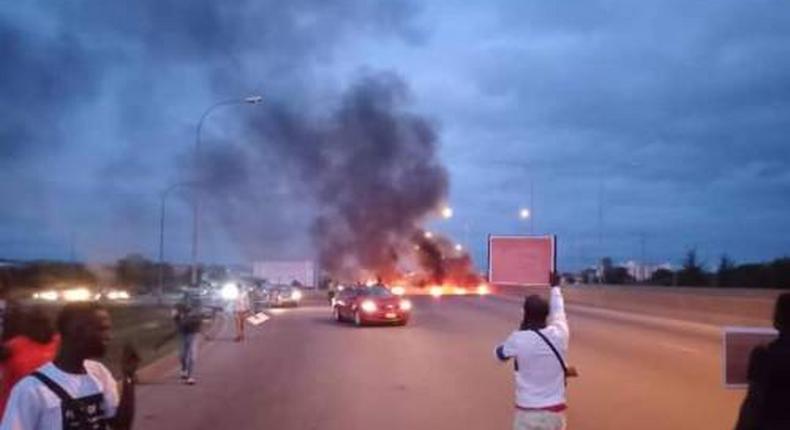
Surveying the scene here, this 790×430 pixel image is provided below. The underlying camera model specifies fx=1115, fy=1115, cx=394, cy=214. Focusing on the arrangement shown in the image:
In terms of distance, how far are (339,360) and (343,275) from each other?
2277 inches

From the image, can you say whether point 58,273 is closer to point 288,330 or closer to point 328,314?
point 328,314

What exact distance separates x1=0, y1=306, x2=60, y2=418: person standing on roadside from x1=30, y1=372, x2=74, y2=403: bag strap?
1.52 m

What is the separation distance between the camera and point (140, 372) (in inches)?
792

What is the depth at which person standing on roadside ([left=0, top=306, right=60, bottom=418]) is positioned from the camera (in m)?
6.20

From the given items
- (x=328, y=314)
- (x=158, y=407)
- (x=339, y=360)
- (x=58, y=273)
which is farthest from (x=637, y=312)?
(x=58, y=273)

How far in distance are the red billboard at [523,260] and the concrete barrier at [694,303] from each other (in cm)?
1799

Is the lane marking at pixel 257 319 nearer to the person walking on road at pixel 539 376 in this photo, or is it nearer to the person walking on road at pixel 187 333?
the person walking on road at pixel 187 333

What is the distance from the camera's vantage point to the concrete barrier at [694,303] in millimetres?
33797

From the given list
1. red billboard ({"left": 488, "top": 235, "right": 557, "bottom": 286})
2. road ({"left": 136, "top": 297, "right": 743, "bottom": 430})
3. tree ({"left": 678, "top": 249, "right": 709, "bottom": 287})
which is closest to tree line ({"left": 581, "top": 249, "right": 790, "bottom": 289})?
tree ({"left": 678, "top": 249, "right": 709, "bottom": 287})

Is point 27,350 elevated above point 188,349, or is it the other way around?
point 27,350

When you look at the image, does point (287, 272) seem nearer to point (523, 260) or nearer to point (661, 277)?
point (661, 277)

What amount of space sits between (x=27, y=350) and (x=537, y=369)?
2979 mm

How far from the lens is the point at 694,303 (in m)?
40.9

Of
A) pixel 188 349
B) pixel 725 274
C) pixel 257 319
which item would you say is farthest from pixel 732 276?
pixel 188 349
